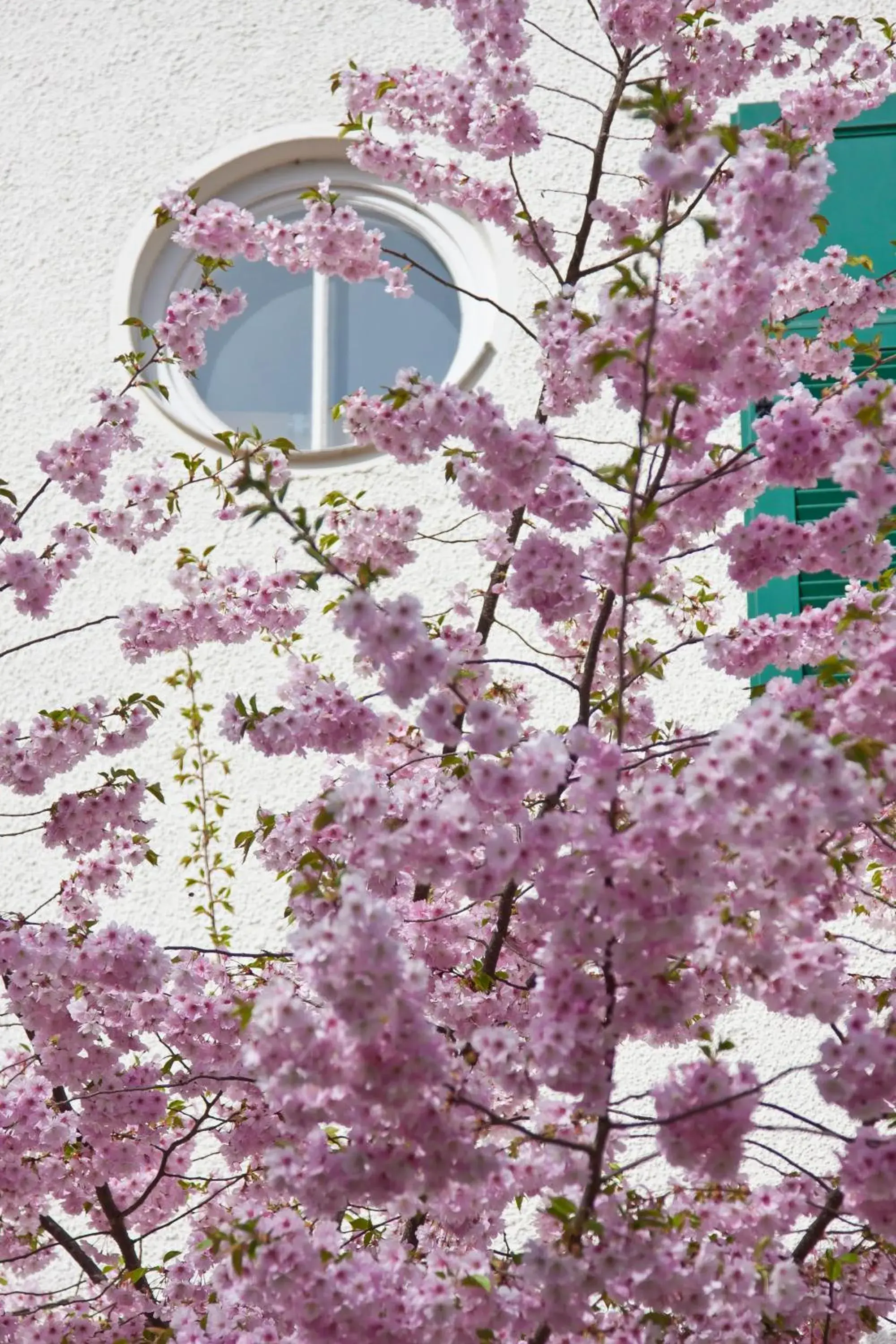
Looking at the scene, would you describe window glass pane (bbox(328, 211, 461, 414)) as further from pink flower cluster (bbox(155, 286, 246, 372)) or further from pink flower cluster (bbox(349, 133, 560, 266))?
pink flower cluster (bbox(155, 286, 246, 372))

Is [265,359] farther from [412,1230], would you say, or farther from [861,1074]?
[861,1074]

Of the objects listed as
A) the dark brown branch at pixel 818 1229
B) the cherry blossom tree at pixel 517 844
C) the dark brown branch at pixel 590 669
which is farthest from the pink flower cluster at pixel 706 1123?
the dark brown branch at pixel 590 669

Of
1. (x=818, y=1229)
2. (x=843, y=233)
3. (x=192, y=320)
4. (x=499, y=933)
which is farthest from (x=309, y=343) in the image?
(x=818, y=1229)

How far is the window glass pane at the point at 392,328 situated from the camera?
4223 mm

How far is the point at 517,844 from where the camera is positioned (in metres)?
1.91

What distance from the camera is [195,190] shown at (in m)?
3.08

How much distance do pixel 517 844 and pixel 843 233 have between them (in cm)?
245

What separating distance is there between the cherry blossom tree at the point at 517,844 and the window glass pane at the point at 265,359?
404 millimetres

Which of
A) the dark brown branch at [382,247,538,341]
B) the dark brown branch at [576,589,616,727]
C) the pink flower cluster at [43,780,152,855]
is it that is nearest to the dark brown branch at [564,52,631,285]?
the dark brown branch at [382,247,538,341]

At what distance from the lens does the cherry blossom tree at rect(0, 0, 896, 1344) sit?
1771mm

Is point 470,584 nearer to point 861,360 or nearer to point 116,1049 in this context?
point 861,360

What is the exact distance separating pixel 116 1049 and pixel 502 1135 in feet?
2.73

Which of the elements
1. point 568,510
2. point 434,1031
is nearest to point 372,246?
point 568,510

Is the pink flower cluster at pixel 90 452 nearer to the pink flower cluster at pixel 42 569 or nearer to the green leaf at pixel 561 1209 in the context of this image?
the pink flower cluster at pixel 42 569
